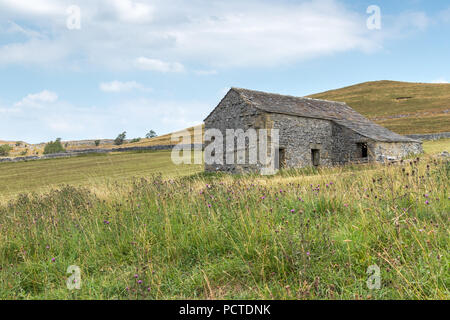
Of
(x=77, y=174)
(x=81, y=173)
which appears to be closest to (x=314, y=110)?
(x=81, y=173)

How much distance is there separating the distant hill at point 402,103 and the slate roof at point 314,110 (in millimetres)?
28684

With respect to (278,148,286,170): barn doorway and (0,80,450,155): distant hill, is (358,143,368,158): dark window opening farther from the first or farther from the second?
(0,80,450,155): distant hill

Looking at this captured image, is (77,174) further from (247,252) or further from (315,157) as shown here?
(247,252)

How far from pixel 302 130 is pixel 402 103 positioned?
64786 millimetres

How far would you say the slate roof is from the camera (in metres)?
22.7

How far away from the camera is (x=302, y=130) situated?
23328 mm

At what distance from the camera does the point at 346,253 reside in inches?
143

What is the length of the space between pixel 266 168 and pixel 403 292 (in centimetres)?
1793

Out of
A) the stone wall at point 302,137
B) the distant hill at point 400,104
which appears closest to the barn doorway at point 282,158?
the stone wall at point 302,137

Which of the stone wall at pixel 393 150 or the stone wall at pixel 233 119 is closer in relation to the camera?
the stone wall at pixel 233 119

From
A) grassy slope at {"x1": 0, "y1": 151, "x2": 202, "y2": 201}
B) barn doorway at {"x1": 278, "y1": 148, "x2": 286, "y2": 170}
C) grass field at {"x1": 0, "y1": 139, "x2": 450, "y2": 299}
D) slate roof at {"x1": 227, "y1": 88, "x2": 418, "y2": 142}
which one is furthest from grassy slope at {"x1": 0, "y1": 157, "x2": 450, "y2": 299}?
slate roof at {"x1": 227, "y1": 88, "x2": 418, "y2": 142}

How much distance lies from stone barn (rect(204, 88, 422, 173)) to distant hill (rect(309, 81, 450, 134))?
31446mm

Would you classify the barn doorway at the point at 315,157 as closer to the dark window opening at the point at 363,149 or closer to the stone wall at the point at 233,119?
the dark window opening at the point at 363,149

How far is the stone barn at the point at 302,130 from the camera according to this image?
72.2 ft
